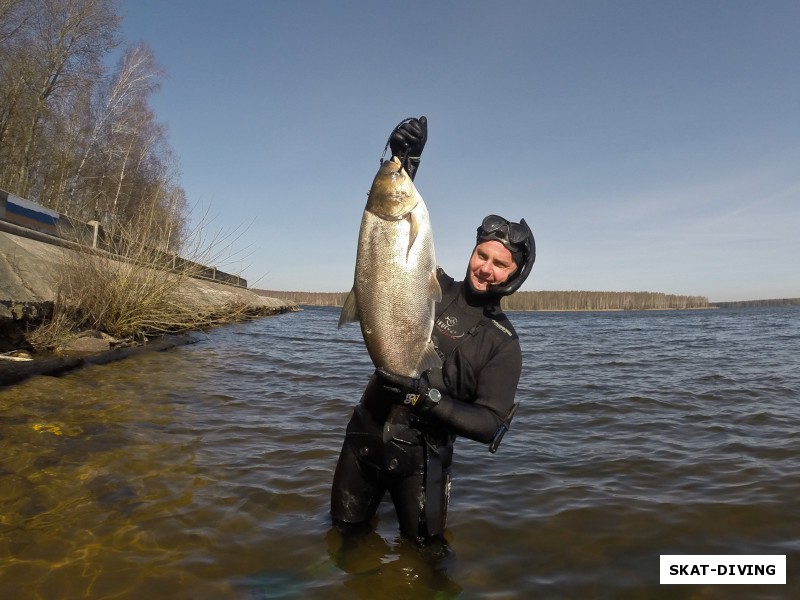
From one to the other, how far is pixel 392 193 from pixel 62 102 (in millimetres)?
34144

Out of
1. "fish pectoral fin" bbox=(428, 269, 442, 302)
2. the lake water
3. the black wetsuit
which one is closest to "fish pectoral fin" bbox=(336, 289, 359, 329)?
"fish pectoral fin" bbox=(428, 269, 442, 302)

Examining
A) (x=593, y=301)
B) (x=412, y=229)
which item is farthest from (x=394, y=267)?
(x=593, y=301)

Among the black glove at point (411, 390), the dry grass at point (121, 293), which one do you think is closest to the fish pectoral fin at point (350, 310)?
the black glove at point (411, 390)

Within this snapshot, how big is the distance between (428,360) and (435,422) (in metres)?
0.50

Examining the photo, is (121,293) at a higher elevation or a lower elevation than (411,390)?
higher

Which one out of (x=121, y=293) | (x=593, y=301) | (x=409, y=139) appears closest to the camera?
(x=409, y=139)

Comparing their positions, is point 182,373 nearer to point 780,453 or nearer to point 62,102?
point 780,453

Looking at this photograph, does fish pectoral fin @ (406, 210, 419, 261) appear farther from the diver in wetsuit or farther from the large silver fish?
the diver in wetsuit

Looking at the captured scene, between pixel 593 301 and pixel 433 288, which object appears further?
pixel 593 301

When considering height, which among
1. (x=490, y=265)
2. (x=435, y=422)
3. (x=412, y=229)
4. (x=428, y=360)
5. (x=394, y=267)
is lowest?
(x=435, y=422)

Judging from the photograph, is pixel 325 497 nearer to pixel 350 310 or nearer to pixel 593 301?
pixel 350 310

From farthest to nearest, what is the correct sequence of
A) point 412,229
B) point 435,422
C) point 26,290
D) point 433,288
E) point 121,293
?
point 121,293, point 26,290, point 435,422, point 433,288, point 412,229

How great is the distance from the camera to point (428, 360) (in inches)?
127

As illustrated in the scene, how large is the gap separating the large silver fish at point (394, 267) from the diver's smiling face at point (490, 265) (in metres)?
0.70
